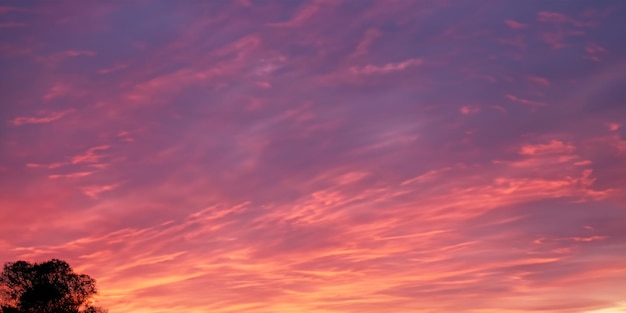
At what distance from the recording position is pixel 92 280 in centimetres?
13425

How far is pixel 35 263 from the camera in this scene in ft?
430

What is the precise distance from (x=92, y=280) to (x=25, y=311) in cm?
1135

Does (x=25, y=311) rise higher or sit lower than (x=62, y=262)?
lower

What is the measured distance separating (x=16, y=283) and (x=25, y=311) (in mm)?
4985

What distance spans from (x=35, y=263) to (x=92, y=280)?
900 cm

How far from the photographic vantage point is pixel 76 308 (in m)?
133

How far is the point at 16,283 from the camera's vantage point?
130 meters

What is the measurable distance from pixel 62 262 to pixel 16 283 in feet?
24.4

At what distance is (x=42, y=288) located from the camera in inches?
5123

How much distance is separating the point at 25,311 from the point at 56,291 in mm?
5594

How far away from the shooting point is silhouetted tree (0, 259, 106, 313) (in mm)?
128875

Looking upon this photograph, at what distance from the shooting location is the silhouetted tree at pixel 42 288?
128875 millimetres

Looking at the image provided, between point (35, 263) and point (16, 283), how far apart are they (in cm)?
399

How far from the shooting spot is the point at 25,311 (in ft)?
417
